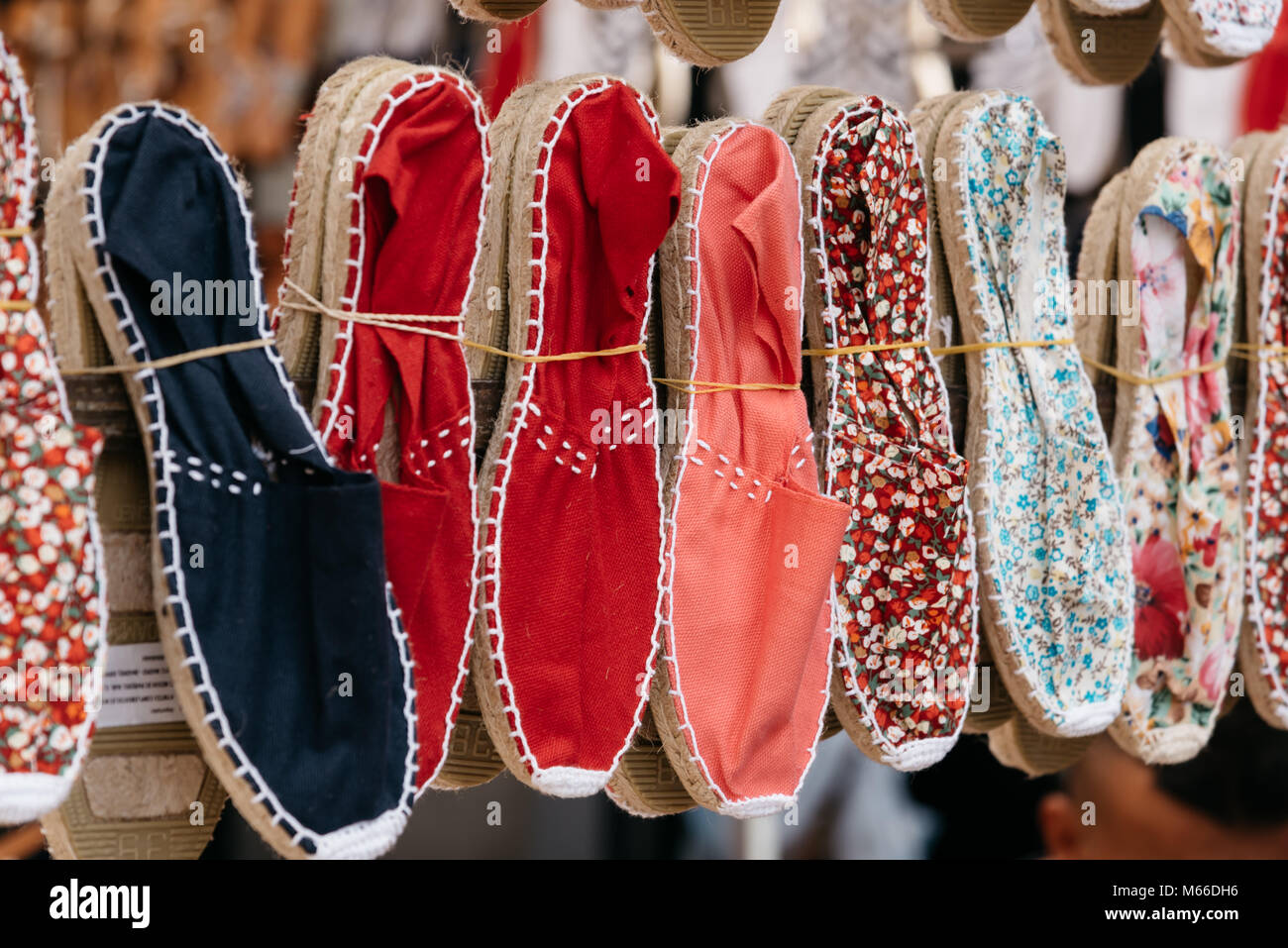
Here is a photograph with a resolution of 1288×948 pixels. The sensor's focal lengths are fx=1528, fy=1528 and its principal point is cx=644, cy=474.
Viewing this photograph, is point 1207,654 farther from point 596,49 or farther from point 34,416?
point 34,416

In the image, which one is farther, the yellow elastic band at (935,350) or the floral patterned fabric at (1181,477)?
the floral patterned fabric at (1181,477)

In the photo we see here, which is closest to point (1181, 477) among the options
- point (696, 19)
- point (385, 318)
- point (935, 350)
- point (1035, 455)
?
point (1035, 455)

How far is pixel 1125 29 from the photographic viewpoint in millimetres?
1613

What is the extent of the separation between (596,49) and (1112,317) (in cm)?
65

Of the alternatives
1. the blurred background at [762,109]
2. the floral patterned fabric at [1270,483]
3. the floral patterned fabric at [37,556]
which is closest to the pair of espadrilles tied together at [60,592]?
the floral patterned fabric at [37,556]

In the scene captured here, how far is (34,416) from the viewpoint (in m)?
0.94

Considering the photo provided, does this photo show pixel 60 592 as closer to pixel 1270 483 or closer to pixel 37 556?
pixel 37 556

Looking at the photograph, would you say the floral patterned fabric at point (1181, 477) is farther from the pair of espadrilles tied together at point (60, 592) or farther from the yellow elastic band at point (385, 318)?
the pair of espadrilles tied together at point (60, 592)

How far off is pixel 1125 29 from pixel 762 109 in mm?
405

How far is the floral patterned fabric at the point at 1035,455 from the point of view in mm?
1435

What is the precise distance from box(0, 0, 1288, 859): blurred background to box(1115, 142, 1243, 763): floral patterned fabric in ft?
1.39

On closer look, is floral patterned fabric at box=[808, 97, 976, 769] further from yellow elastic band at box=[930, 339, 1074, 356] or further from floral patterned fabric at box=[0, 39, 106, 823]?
floral patterned fabric at box=[0, 39, 106, 823]

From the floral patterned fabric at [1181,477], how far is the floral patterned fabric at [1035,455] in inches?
3.1

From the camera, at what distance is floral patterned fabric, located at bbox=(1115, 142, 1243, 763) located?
1574mm
